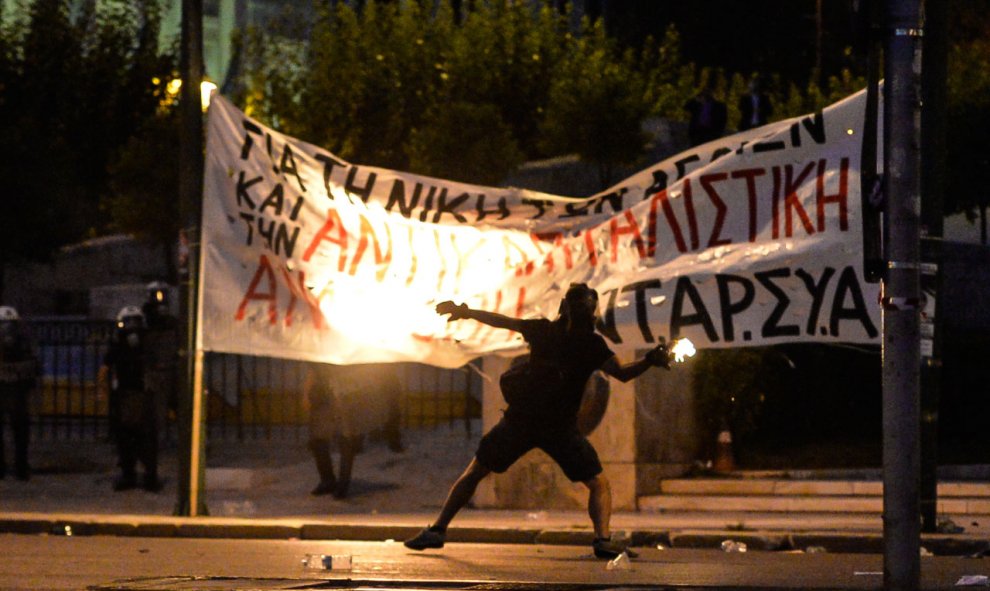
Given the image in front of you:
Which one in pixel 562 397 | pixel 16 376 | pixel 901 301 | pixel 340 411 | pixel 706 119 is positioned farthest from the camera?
pixel 706 119

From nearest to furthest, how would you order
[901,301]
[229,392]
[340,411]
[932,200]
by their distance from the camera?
[901,301] → [932,200] → [340,411] → [229,392]

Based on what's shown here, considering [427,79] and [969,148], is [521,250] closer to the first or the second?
[969,148]

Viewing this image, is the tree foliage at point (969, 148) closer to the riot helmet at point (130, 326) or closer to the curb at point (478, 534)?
the curb at point (478, 534)

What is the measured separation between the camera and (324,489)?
52.2ft

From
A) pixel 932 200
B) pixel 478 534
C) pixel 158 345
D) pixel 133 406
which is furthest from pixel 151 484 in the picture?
pixel 932 200

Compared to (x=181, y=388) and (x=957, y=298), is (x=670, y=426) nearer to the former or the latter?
(x=181, y=388)

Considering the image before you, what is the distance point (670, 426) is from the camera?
15.5 m

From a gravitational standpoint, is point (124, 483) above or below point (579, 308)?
below

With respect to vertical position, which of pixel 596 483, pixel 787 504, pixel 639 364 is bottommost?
pixel 787 504

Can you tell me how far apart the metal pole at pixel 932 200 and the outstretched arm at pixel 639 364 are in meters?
2.96

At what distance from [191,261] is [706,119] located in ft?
27.3

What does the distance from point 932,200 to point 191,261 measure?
242 inches

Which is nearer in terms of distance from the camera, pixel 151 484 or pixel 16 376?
pixel 151 484

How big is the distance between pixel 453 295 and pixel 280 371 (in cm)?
743
